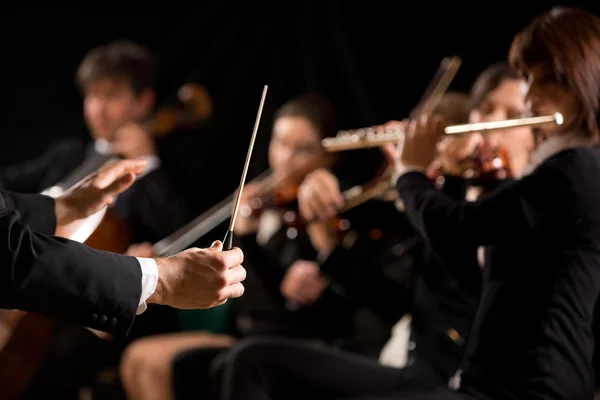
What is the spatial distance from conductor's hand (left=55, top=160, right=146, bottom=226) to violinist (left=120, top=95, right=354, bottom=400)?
2.46 ft

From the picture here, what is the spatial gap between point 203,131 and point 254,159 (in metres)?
0.28

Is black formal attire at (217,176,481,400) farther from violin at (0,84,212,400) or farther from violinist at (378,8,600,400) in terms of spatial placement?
violin at (0,84,212,400)

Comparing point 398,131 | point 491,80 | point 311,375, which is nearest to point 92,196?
point 311,375

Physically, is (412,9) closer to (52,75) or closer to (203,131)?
(203,131)

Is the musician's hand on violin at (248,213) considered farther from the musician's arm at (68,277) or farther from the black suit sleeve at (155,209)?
the musician's arm at (68,277)

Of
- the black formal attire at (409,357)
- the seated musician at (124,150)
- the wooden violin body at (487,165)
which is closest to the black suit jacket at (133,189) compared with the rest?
the seated musician at (124,150)

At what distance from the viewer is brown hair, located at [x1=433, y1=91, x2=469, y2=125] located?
188 cm

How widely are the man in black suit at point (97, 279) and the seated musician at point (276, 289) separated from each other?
109 cm

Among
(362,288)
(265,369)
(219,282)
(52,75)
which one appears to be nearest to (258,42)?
(52,75)

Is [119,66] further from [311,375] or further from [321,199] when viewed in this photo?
[311,375]

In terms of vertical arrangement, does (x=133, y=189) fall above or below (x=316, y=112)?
below

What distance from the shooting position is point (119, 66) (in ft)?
8.25

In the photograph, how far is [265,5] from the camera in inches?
106

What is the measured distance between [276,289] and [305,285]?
0.42 feet
